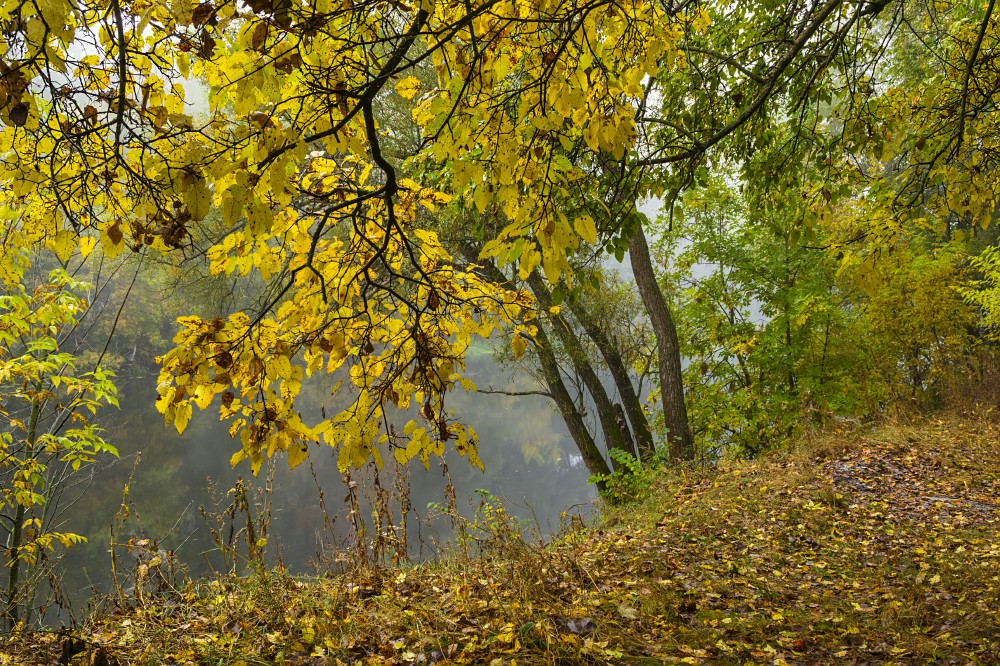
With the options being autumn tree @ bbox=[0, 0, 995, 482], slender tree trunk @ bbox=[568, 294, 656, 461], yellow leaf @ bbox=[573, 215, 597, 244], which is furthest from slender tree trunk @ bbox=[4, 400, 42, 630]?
slender tree trunk @ bbox=[568, 294, 656, 461]

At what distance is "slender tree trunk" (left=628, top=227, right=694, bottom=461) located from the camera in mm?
6840

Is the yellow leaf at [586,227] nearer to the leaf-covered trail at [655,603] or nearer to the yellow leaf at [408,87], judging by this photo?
the yellow leaf at [408,87]

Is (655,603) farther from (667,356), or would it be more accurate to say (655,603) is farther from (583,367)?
(583,367)

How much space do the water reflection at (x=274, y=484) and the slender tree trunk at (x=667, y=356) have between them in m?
2.19

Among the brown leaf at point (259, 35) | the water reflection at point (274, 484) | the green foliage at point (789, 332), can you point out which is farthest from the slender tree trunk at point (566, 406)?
the brown leaf at point (259, 35)

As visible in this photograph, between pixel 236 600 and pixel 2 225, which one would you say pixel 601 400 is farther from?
pixel 2 225

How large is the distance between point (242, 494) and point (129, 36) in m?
2.50

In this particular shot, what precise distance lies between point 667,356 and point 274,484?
14.2m

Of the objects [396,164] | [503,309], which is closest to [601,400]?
[396,164]

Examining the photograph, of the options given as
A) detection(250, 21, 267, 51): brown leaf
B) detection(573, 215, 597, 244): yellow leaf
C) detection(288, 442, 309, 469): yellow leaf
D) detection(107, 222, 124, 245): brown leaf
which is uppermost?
detection(250, 21, 267, 51): brown leaf

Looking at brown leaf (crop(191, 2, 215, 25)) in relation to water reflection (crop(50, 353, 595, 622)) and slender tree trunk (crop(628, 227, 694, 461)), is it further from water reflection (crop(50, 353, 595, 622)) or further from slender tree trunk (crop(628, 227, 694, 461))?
water reflection (crop(50, 353, 595, 622))

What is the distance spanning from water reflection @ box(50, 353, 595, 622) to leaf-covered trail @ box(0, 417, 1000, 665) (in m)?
4.56

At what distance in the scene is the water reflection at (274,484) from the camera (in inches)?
500

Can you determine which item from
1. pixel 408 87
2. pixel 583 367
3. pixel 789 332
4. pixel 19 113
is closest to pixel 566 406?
pixel 583 367
